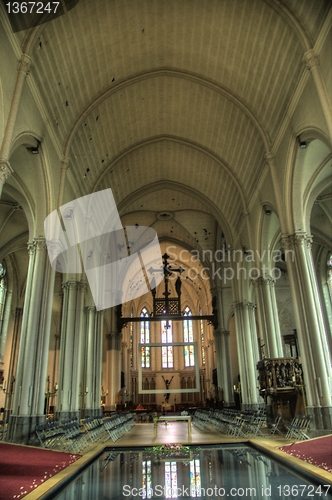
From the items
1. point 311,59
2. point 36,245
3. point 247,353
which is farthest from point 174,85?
point 247,353

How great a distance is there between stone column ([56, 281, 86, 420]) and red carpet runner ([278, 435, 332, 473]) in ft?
32.1

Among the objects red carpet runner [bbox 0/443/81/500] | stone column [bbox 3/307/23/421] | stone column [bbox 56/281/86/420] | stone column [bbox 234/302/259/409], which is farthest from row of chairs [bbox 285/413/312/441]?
stone column [bbox 3/307/23/421]

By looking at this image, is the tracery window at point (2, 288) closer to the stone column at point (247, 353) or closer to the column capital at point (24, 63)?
the stone column at point (247, 353)

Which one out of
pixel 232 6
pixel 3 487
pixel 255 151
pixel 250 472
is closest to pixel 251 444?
pixel 250 472

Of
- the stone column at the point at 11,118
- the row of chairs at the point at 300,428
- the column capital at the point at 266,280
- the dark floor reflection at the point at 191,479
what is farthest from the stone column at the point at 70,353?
the stone column at the point at 11,118

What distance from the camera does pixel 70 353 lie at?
17469 millimetres

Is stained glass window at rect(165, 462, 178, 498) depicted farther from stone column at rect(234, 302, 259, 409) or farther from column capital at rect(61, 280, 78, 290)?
stone column at rect(234, 302, 259, 409)

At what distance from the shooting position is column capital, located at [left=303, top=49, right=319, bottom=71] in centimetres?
1171

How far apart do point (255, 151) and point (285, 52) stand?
537 centimetres

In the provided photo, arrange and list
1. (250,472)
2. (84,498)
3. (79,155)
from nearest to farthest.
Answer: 1. (84,498)
2. (250,472)
3. (79,155)

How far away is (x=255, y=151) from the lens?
18609 millimetres

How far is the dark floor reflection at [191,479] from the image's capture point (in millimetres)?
6430

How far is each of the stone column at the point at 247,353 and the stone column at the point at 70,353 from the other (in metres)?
9.35

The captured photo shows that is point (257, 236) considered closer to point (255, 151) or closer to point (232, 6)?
point (255, 151)
